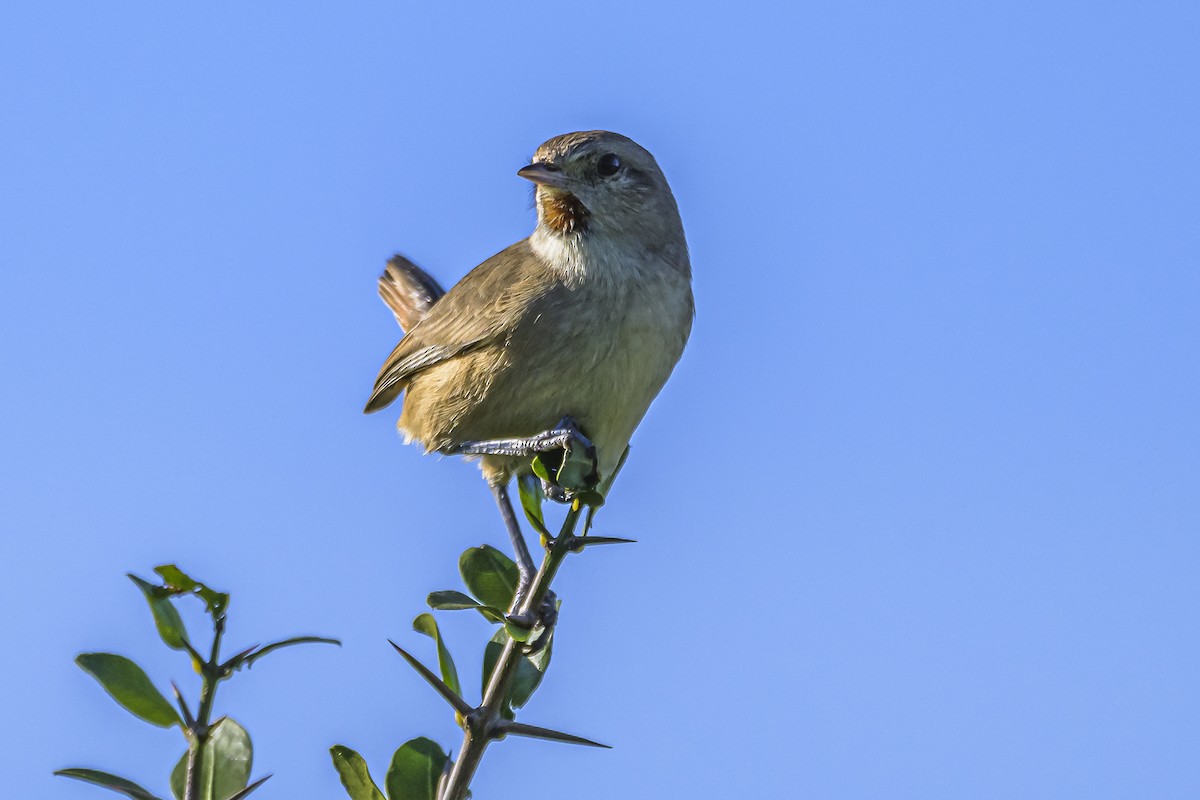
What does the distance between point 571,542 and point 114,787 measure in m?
0.86

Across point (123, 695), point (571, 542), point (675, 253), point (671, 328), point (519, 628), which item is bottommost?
point (123, 695)

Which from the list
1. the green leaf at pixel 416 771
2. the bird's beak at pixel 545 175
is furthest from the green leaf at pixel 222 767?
the bird's beak at pixel 545 175

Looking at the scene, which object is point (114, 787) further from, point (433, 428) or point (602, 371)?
point (433, 428)

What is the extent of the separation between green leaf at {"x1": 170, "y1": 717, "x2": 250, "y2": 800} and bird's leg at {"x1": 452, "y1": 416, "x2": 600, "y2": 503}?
2.61 feet

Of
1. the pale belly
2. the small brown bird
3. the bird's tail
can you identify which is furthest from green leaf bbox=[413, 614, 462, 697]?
the bird's tail

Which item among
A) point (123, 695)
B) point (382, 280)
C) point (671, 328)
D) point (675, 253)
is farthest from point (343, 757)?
point (382, 280)

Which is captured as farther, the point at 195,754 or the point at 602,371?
the point at 602,371

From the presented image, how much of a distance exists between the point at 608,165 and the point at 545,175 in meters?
0.34

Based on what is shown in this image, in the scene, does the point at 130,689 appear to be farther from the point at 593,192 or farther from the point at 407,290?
the point at 407,290

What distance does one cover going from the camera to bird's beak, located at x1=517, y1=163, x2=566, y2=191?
16.8 ft

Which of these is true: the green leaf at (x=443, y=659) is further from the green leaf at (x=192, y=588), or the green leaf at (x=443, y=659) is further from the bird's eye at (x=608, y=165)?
the bird's eye at (x=608, y=165)

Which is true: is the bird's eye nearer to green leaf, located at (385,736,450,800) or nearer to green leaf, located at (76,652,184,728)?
green leaf, located at (385,736,450,800)

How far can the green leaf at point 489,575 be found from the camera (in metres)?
2.58

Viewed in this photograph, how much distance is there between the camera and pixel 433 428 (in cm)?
543
